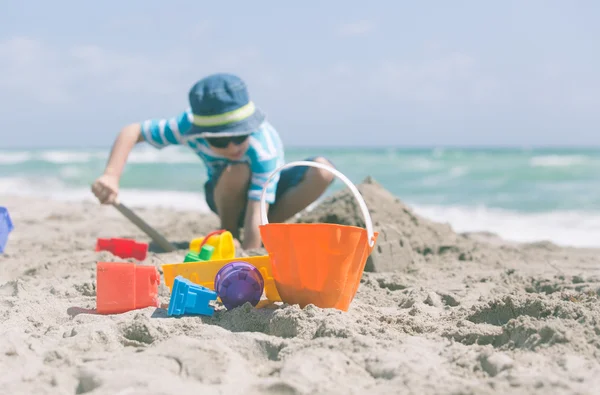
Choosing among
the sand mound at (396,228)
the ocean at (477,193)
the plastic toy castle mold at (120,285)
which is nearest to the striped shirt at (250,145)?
the sand mound at (396,228)

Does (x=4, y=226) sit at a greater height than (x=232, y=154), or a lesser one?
lesser

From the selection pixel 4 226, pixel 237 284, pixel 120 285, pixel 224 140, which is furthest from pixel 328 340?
pixel 4 226

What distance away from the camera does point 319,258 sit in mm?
1956

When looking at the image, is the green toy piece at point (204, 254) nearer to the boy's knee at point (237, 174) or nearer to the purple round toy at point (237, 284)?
the purple round toy at point (237, 284)

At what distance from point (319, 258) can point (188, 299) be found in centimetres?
46

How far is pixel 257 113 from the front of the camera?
3311 mm

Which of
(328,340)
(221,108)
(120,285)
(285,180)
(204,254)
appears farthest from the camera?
(285,180)

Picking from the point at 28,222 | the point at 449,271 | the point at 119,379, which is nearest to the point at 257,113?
the point at 449,271

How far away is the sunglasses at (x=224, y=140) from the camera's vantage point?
3227 millimetres

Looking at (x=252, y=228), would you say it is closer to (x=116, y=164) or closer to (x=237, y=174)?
(x=237, y=174)

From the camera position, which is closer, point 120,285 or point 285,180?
point 120,285

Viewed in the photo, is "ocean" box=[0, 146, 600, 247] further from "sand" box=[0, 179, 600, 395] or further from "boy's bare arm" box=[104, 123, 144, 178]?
"boy's bare arm" box=[104, 123, 144, 178]

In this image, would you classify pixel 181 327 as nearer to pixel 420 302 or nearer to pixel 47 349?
pixel 47 349

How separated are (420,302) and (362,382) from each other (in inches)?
35.9
